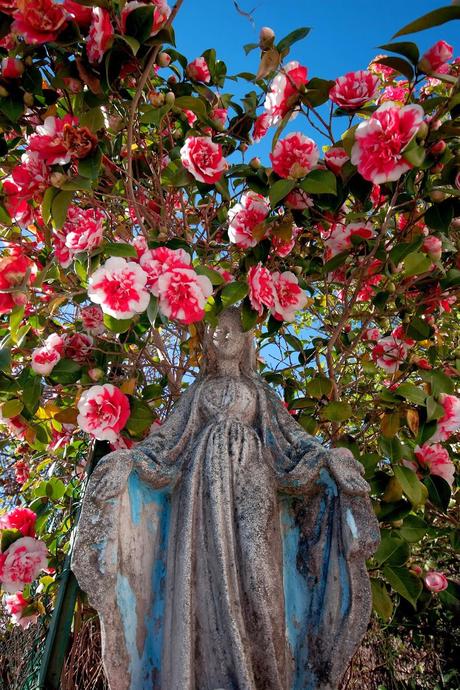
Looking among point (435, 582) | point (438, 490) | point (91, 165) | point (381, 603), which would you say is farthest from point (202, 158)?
point (435, 582)

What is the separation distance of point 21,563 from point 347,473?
1.47 meters

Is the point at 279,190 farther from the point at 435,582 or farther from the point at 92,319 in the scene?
the point at 435,582

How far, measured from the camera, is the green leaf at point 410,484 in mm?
2131

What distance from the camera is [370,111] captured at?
7.28ft

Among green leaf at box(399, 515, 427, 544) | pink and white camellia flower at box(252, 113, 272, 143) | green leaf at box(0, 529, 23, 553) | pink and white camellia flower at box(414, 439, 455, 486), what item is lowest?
green leaf at box(0, 529, 23, 553)

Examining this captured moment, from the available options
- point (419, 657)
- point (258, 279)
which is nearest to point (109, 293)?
point (258, 279)

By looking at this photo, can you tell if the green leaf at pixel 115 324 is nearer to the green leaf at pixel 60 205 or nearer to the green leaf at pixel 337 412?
the green leaf at pixel 60 205

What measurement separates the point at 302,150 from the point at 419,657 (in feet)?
15.6

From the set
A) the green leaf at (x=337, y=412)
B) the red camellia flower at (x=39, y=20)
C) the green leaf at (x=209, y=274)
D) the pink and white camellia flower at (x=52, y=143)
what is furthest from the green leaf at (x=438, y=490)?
the red camellia flower at (x=39, y=20)

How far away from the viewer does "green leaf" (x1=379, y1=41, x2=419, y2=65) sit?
5.98 ft

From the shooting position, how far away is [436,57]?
185cm

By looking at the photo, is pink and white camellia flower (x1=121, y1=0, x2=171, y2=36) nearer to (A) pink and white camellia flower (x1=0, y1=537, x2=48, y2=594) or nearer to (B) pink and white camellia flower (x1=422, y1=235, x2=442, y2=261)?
(B) pink and white camellia flower (x1=422, y1=235, x2=442, y2=261)

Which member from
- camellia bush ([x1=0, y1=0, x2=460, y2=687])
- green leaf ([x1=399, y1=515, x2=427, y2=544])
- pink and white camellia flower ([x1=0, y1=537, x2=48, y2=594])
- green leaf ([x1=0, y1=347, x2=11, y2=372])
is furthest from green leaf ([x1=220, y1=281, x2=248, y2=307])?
pink and white camellia flower ([x1=0, y1=537, x2=48, y2=594])

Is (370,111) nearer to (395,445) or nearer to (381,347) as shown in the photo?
(381,347)
